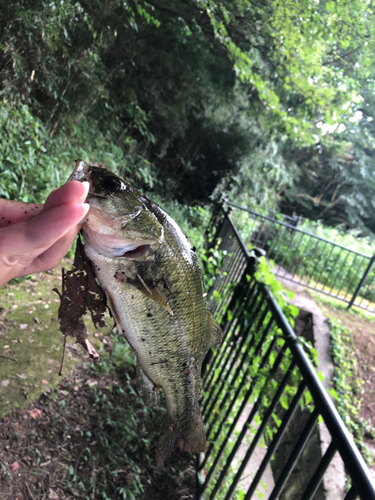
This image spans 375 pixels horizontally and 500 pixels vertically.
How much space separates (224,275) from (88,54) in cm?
465

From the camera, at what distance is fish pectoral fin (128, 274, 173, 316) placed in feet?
3.67

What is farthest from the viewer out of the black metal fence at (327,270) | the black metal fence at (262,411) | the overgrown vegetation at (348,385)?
the black metal fence at (327,270)

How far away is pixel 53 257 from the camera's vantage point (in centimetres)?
132

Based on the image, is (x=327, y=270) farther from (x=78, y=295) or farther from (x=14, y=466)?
(x=78, y=295)

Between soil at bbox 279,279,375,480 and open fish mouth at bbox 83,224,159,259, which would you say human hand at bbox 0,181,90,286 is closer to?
open fish mouth at bbox 83,224,159,259

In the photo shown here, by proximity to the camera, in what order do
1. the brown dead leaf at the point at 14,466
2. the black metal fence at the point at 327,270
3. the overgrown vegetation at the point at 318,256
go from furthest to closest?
the overgrown vegetation at the point at 318,256, the black metal fence at the point at 327,270, the brown dead leaf at the point at 14,466

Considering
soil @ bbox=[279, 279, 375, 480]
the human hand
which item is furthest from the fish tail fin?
soil @ bbox=[279, 279, 375, 480]

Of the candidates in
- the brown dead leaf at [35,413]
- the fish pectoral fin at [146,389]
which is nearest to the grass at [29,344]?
the brown dead leaf at [35,413]

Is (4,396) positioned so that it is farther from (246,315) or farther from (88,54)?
(88,54)

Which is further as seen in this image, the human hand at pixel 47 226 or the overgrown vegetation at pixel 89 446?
the overgrown vegetation at pixel 89 446

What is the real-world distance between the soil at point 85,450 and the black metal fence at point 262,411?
0.46 meters

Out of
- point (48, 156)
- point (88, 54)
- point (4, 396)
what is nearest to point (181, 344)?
point (4, 396)

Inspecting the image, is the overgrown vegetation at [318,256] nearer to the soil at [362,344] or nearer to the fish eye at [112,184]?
the soil at [362,344]

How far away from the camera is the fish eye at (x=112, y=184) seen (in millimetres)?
1078
